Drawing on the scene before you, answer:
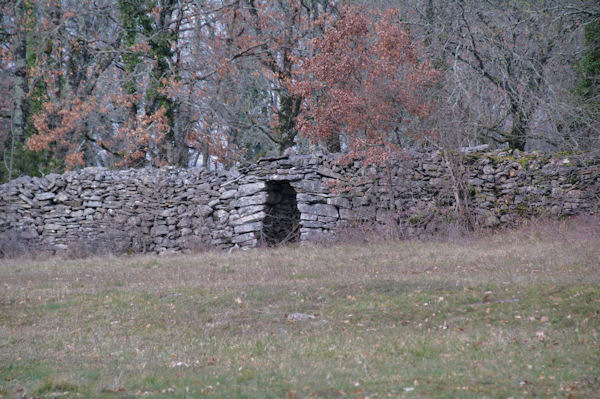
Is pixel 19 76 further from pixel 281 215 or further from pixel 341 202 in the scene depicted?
pixel 341 202

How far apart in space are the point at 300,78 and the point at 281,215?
6.57 meters

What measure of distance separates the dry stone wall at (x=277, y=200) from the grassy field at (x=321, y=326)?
7.75 feet

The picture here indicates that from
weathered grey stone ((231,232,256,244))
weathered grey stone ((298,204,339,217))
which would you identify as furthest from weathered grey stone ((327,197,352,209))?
weathered grey stone ((231,232,256,244))

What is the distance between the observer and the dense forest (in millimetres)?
17359

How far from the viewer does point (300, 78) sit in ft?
Answer: 74.1

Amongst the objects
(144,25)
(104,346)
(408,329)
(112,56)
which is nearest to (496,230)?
(408,329)

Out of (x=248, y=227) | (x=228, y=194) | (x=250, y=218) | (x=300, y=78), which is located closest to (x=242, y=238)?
(x=248, y=227)

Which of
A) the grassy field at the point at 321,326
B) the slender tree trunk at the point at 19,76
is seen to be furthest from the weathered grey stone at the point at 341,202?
the slender tree trunk at the point at 19,76

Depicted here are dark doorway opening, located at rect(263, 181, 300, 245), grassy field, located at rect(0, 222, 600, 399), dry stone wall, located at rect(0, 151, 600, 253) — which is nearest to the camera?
grassy field, located at rect(0, 222, 600, 399)

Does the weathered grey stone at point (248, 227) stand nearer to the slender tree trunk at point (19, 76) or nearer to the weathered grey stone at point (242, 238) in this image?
the weathered grey stone at point (242, 238)

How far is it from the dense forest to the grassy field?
525 centimetres

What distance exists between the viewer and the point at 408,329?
777cm

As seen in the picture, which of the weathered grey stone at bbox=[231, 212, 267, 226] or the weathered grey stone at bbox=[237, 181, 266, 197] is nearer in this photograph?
the weathered grey stone at bbox=[231, 212, 267, 226]

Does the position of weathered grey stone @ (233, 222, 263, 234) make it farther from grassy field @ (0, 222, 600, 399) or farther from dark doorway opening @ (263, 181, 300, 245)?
grassy field @ (0, 222, 600, 399)
